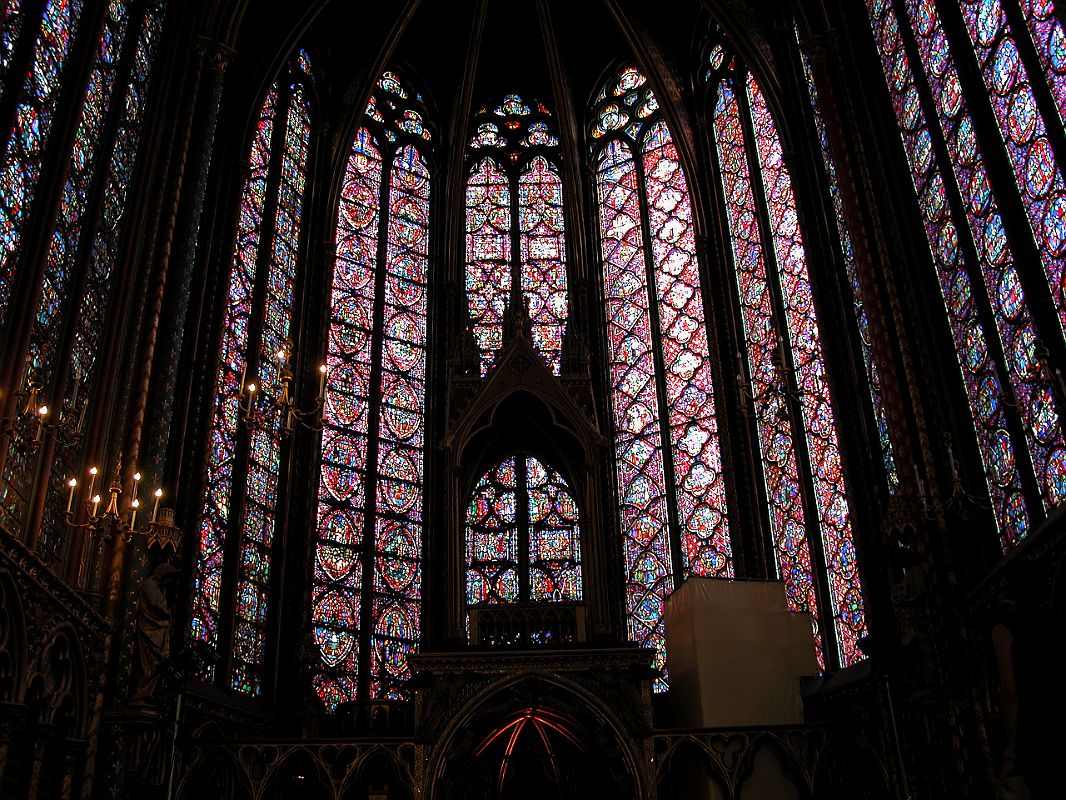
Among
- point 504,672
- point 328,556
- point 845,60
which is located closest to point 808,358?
point 845,60

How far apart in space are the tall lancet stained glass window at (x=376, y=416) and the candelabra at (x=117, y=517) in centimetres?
472

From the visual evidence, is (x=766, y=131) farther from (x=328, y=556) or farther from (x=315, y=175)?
(x=328, y=556)

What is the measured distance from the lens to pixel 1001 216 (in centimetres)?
1064

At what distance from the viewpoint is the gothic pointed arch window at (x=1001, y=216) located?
9820 mm

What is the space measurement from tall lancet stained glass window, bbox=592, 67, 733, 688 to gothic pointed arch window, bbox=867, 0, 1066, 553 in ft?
20.6

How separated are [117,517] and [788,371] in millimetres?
7555

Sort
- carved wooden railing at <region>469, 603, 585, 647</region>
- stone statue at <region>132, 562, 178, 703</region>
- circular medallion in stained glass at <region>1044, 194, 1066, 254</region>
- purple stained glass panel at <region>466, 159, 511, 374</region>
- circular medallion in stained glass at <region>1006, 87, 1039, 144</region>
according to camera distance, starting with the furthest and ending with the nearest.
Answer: purple stained glass panel at <region>466, 159, 511, 374</region> → carved wooden railing at <region>469, 603, 585, 647</region> → stone statue at <region>132, 562, 178, 703</region> → circular medallion in stained glass at <region>1006, 87, 1039, 144</region> → circular medallion in stained glass at <region>1044, 194, 1066, 254</region>

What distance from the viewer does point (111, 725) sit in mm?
10625

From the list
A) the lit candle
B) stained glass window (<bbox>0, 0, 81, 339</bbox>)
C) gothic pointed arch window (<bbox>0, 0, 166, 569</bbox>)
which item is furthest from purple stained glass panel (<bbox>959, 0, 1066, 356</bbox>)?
stained glass window (<bbox>0, 0, 81, 339</bbox>)

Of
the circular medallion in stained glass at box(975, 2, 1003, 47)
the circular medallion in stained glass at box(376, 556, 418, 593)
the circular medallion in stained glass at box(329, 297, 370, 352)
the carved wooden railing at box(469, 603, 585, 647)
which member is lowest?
the carved wooden railing at box(469, 603, 585, 647)

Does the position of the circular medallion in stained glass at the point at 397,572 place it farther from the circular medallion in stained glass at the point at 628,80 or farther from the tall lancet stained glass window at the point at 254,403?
the circular medallion in stained glass at the point at 628,80

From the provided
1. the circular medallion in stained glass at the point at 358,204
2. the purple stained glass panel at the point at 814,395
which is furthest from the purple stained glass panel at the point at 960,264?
the circular medallion in stained glass at the point at 358,204

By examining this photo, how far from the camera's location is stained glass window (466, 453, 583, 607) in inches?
656

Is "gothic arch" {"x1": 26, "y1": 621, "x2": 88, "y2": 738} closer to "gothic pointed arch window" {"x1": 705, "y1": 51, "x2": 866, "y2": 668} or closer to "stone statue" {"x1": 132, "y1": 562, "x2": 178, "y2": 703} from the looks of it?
"stone statue" {"x1": 132, "y1": 562, "x2": 178, "y2": 703}
